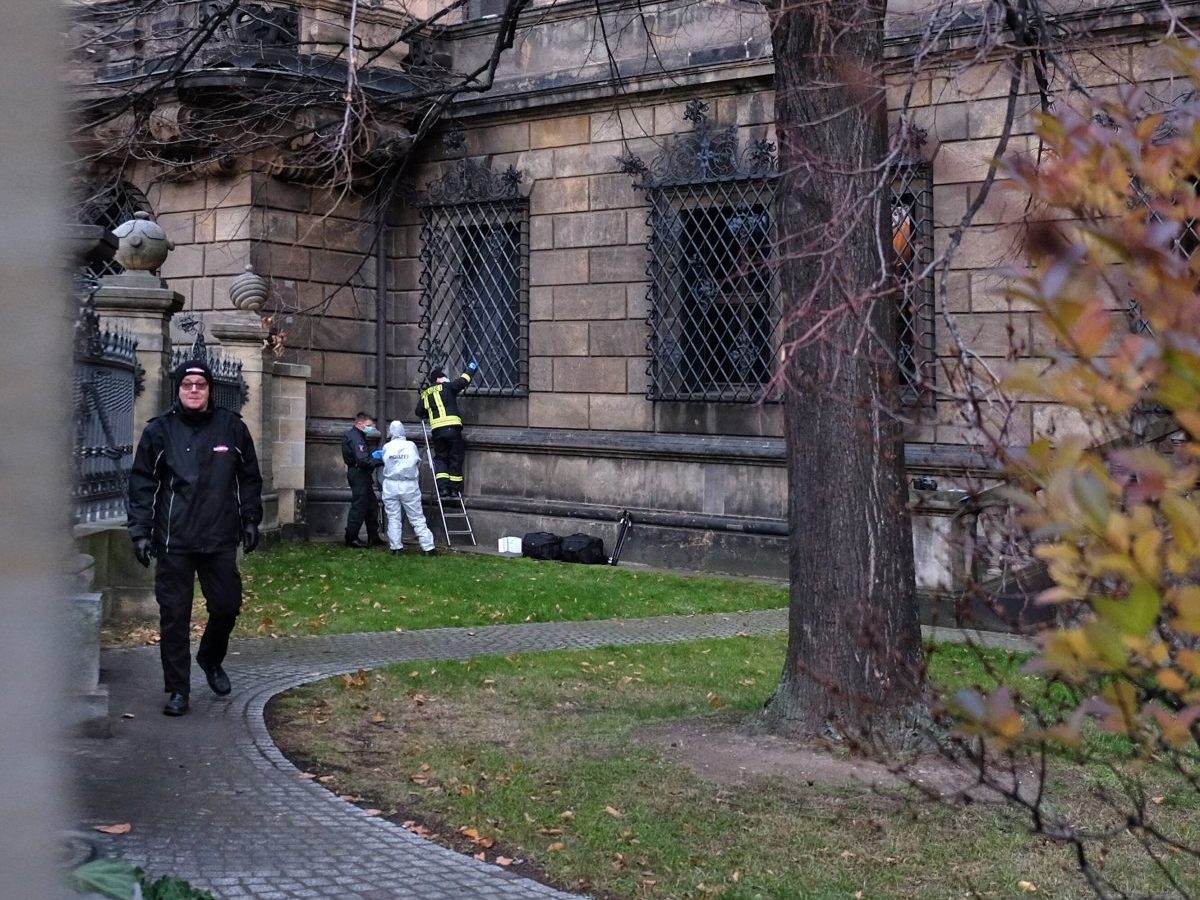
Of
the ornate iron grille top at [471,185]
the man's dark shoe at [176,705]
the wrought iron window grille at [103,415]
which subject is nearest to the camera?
the man's dark shoe at [176,705]

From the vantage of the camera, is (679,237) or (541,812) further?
(679,237)

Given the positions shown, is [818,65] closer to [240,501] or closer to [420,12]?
[240,501]

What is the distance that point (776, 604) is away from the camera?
47.6 ft

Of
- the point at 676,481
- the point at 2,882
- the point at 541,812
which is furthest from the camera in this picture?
the point at 676,481

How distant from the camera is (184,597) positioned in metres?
8.45

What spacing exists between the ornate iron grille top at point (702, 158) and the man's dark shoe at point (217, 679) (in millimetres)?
9993

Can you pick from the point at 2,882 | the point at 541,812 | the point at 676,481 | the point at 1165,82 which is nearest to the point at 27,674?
the point at 2,882

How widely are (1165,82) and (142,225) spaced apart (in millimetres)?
9503

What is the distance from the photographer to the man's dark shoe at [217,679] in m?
8.88

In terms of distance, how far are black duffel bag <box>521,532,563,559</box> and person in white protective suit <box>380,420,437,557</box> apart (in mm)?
1185

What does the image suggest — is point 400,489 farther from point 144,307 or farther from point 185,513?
point 185,513

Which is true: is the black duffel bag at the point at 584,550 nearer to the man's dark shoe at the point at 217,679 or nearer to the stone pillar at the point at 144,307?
the stone pillar at the point at 144,307

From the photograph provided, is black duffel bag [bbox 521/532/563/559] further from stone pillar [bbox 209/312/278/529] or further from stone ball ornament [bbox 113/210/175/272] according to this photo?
stone ball ornament [bbox 113/210/175/272]

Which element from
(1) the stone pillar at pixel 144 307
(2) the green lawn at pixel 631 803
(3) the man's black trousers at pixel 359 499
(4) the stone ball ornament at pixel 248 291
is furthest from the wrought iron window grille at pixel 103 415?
(3) the man's black trousers at pixel 359 499
